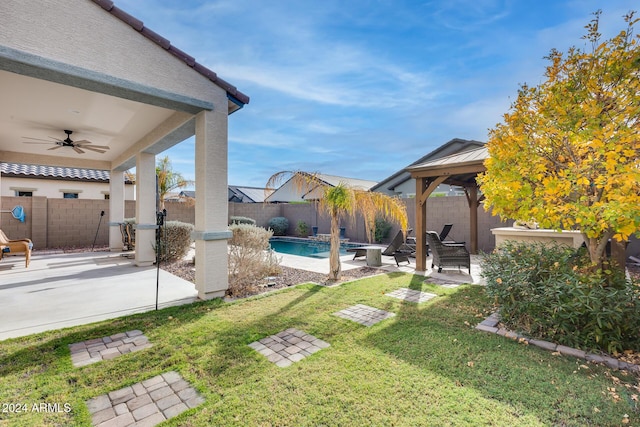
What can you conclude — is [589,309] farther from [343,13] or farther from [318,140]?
[318,140]

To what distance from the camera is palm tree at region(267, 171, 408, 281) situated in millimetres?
6773

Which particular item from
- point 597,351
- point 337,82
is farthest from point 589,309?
point 337,82

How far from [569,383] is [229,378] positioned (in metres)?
3.20

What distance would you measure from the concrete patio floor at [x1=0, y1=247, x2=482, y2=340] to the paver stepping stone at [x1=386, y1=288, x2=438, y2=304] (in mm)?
1433

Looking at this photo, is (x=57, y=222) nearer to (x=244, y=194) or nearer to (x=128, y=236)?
(x=128, y=236)

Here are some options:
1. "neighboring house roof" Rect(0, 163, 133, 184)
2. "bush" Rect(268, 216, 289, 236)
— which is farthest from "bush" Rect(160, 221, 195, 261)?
"bush" Rect(268, 216, 289, 236)

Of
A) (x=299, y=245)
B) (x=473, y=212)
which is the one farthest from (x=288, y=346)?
(x=299, y=245)

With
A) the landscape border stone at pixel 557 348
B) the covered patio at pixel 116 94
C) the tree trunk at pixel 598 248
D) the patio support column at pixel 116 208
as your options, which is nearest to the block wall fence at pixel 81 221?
the patio support column at pixel 116 208

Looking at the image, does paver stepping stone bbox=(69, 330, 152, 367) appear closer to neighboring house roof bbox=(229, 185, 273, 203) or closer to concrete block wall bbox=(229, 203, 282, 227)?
concrete block wall bbox=(229, 203, 282, 227)

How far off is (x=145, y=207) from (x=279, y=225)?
37.6 ft

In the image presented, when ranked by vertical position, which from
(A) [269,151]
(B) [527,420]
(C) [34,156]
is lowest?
(B) [527,420]

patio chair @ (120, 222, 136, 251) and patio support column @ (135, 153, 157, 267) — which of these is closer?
patio support column @ (135, 153, 157, 267)

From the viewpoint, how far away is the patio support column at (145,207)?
28.1ft

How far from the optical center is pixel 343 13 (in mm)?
7191
